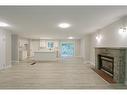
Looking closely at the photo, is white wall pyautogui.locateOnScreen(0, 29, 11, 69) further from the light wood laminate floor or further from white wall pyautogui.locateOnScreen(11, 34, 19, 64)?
white wall pyautogui.locateOnScreen(11, 34, 19, 64)

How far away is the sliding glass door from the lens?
19438mm

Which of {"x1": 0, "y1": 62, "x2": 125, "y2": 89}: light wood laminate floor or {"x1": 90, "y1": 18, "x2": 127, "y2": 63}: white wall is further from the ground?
{"x1": 90, "y1": 18, "x2": 127, "y2": 63}: white wall

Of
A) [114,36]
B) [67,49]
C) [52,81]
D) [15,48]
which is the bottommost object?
[52,81]

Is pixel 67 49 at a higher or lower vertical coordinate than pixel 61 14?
lower

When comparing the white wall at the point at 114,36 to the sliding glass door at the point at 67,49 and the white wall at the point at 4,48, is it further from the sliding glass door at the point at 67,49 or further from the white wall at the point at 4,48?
the sliding glass door at the point at 67,49

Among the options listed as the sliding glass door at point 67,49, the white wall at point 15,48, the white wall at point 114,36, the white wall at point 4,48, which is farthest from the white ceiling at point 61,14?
the sliding glass door at point 67,49

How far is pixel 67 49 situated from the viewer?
19.8 meters

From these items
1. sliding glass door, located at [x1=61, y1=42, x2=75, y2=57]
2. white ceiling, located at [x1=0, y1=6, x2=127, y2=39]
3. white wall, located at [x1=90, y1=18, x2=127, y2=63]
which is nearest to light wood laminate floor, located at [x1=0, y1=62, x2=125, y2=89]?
white wall, located at [x1=90, y1=18, x2=127, y2=63]

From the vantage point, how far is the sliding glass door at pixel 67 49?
765 inches

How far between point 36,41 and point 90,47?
364 inches

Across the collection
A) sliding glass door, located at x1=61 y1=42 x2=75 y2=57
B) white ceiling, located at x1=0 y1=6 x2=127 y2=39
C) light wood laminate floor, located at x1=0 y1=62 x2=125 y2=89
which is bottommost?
light wood laminate floor, located at x1=0 y1=62 x2=125 y2=89

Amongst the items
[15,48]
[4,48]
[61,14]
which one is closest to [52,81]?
[61,14]

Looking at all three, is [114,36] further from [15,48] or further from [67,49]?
[67,49]
